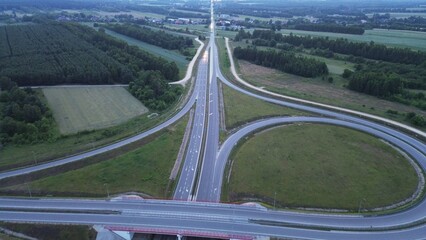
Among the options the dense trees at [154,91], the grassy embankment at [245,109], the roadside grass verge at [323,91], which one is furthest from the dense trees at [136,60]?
the roadside grass verge at [323,91]

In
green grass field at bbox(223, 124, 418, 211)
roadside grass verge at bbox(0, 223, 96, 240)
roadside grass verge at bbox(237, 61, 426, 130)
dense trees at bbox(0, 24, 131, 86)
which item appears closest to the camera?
roadside grass verge at bbox(0, 223, 96, 240)

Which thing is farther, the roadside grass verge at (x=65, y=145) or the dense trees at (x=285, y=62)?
the dense trees at (x=285, y=62)

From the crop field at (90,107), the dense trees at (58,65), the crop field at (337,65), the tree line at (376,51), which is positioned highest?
the tree line at (376,51)

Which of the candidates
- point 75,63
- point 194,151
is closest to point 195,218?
point 194,151

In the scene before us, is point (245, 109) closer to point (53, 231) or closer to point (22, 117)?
point (53, 231)

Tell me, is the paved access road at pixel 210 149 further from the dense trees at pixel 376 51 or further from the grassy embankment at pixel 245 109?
the dense trees at pixel 376 51

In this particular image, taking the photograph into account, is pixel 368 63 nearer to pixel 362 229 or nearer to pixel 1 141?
pixel 362 229

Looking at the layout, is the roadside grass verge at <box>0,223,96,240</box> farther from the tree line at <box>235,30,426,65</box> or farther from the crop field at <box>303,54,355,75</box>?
the tree line at <box>235,30,426,65</box>

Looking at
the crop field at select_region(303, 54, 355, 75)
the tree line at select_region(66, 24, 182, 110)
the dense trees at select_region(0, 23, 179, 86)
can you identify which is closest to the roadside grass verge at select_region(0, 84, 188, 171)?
the tree line at select_region(66, 24, 182, 110)
